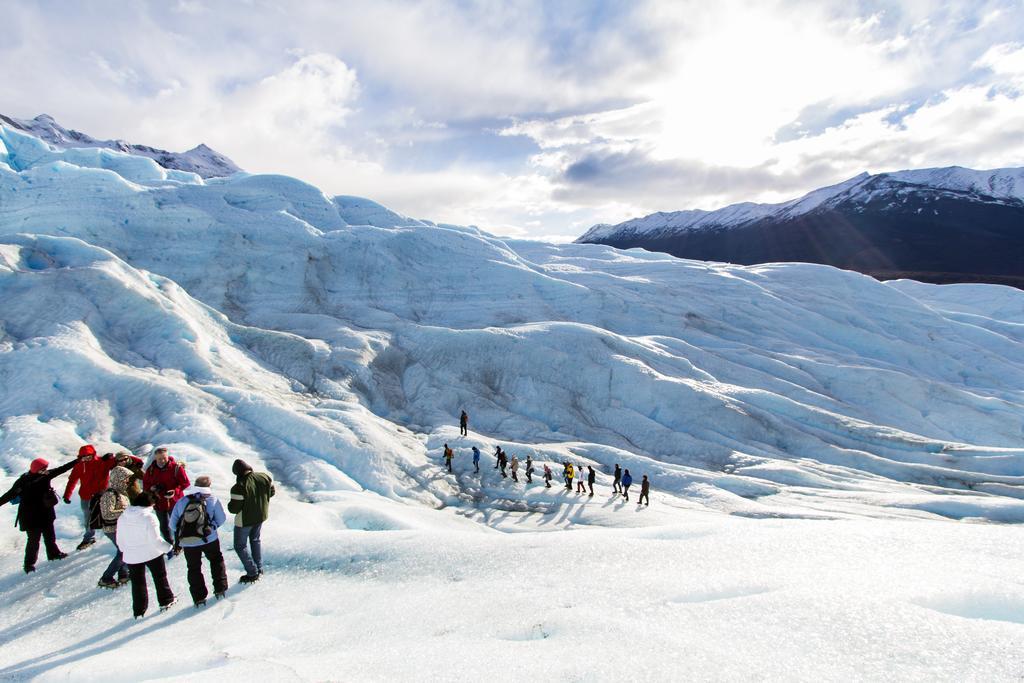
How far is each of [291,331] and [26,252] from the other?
58.9 feet

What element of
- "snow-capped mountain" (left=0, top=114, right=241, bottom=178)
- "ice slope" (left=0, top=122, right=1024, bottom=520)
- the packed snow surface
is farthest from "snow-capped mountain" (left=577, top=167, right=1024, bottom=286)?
"snow-capped mountain" (left=0, top=114, right=241, bottom=178)

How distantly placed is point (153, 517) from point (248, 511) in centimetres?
120

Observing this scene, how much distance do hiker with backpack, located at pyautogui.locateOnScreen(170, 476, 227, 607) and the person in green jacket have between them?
33cm

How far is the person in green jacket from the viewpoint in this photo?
8047 millimetres

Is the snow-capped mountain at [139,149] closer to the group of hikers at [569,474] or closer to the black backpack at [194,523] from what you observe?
the group of hikers at [569,474]

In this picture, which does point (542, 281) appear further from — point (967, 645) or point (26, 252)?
point (967, 645)

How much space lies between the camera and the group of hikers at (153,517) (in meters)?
7.30

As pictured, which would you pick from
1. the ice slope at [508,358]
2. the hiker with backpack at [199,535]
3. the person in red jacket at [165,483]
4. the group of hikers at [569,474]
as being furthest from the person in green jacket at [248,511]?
the group of hikers at [569,474]

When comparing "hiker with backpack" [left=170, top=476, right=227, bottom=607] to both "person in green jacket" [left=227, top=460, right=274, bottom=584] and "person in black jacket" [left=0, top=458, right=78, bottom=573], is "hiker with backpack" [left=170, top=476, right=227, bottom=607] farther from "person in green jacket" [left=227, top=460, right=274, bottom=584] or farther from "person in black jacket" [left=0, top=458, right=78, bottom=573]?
"person in black jacket" [left=0, top=458, right=78, bottom=573]

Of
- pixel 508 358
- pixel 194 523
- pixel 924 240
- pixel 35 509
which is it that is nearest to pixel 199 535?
pixel 194 523

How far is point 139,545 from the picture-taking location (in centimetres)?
725

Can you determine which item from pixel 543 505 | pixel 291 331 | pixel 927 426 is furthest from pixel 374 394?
pixel 927 426

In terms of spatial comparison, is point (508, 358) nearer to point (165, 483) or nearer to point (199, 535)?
point (165, 483)

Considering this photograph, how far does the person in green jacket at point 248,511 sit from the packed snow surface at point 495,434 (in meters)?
0.40
